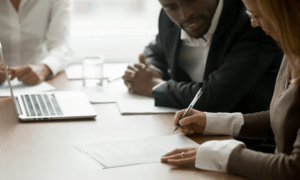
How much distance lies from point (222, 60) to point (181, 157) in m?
0.65

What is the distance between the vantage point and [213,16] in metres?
1.54

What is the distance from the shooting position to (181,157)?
95 centimetres

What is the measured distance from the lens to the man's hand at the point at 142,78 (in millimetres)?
1706

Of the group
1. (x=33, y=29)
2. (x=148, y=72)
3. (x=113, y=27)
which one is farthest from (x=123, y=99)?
(x=113, y=27)

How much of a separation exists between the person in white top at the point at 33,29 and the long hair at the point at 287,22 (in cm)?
Answer: 147

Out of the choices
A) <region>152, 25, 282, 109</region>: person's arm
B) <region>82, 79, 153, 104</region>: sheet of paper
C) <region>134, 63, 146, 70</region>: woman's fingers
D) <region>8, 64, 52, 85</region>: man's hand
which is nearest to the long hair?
<region>152, 25, 282, 109</region>: person's arm

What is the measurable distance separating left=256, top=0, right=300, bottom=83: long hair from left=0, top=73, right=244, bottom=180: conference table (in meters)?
0.32

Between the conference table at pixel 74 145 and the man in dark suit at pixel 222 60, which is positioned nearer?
the conference table at pixel 74 145

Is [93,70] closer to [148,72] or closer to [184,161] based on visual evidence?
[148,72]

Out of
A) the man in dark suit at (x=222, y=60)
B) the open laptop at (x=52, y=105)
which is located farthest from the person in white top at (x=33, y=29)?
the man in dark suit at (x=222, y=60)

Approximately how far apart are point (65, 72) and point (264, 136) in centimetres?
126

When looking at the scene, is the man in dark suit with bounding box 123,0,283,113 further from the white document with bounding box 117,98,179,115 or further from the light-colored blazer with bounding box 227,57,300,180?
the light-colored blazer with bounding box 227,57,300,180

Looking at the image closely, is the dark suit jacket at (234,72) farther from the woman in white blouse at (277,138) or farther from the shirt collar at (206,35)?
the woman in white blouse at (277,138)

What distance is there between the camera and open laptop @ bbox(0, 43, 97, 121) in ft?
4.32
